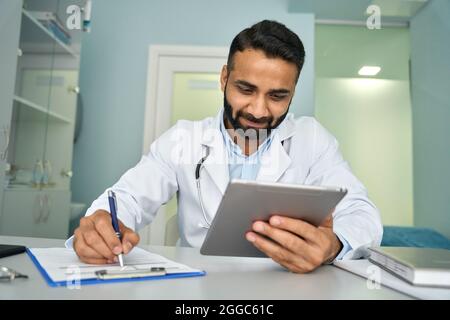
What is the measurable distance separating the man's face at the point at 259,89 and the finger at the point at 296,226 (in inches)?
22.1

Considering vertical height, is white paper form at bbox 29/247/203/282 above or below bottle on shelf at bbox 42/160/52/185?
below

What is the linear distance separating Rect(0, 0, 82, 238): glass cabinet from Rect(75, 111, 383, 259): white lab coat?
1137 millimetres

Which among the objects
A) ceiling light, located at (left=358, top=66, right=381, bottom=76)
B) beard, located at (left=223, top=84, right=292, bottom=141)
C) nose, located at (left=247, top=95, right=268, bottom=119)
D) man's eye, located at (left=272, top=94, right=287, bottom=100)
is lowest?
beard, located at (left=223, top=84, right=292, bottom=141)

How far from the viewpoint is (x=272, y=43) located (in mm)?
1055

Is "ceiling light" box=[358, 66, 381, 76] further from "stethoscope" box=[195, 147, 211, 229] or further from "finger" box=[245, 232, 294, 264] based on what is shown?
"finger" box=[245, 232, 294, 264]

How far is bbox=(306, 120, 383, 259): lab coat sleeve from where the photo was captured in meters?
0.73

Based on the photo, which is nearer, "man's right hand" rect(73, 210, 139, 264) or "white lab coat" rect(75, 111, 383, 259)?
"man's right hand" rect(73, 210, 139, 264)

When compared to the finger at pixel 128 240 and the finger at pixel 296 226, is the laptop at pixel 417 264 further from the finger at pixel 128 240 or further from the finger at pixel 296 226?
the finger at pixel 128 240

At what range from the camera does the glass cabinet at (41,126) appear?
195 cm

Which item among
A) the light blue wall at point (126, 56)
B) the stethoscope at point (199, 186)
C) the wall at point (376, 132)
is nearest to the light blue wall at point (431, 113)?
the wall at point (376, 132)

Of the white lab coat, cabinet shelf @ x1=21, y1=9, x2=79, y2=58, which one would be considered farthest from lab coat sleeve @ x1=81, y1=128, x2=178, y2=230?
cabinet shelf @ x1=21, y1=9, x2=79, y2=58

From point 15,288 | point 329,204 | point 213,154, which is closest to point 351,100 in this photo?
point 213,154

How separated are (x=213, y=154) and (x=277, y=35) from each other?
39cm

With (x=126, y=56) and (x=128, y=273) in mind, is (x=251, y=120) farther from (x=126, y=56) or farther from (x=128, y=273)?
(x=126, y=56)
